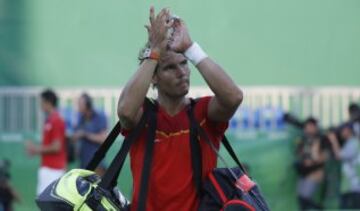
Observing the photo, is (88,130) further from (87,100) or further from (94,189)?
(94,189)

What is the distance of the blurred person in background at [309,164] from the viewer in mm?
16547

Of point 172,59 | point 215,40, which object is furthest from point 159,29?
point 215,40

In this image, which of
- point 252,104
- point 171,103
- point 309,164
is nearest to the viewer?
point 171,103

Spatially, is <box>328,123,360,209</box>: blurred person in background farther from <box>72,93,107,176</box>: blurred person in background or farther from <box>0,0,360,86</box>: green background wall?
<box>72,93,107,176</box>: blurred person in background

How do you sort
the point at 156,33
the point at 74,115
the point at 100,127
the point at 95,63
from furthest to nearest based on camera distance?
the point at 95,63 → the point at 74,115 → the point at 100,127 → the point at 156,33

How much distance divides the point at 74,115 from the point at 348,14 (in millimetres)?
4441

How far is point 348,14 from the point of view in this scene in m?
18.2

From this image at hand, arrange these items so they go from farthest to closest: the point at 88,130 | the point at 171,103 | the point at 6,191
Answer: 1. the point at 6,191
2. the point at 88,130
3. the point at 171,103

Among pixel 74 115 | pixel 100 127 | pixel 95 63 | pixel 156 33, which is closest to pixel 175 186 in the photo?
pixel 156 33

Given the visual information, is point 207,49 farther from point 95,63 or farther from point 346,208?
point 346,208

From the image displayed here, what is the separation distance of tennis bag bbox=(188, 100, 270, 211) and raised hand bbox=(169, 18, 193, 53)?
39cm

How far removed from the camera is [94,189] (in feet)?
20.7

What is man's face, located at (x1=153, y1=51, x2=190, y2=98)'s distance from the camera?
20.5 feet

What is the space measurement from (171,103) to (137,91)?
249 millimetres
